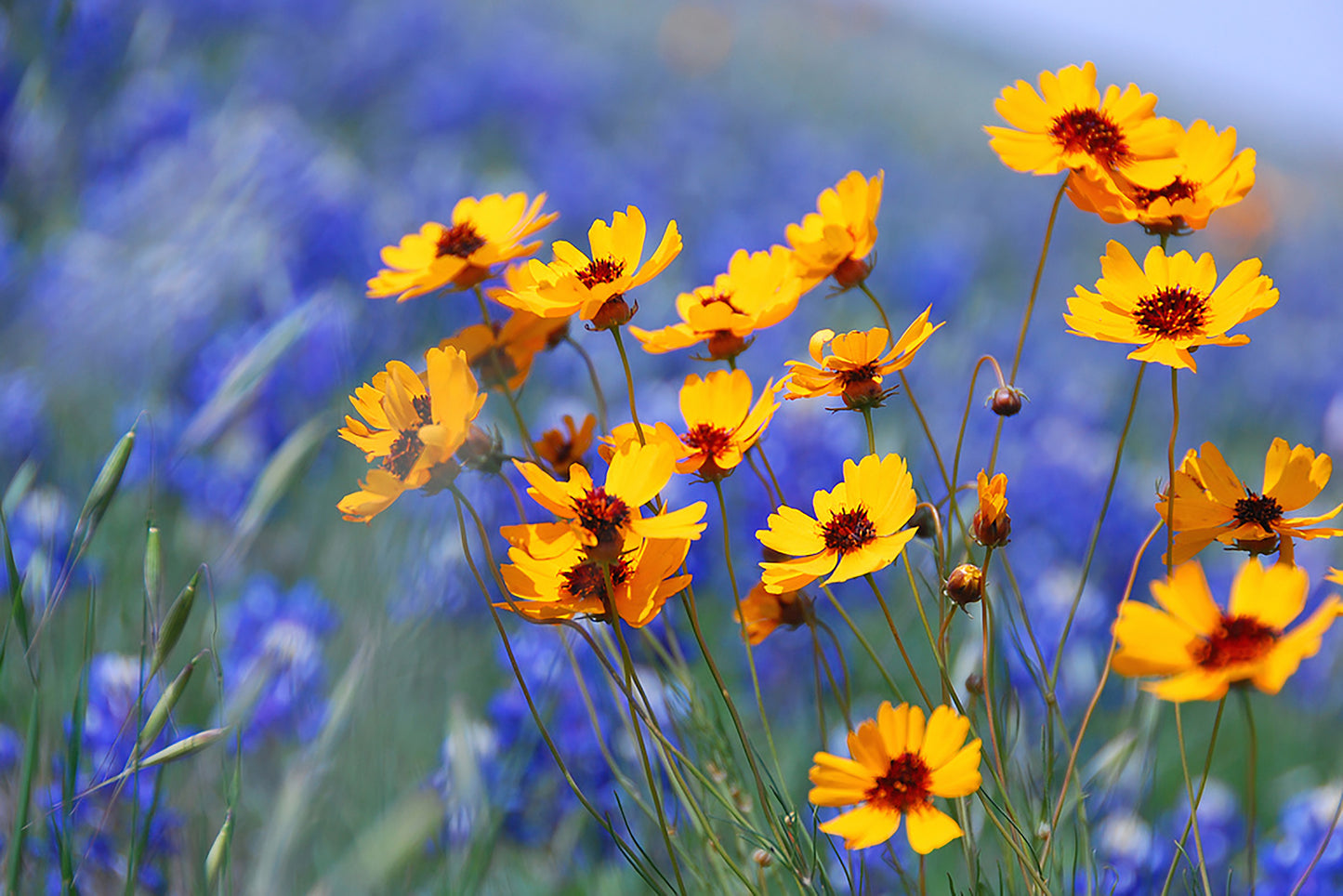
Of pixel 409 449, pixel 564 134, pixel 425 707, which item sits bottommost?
pixel 564 134

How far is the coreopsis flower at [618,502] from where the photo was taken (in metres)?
0.58

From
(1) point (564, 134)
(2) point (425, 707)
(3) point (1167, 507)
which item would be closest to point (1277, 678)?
(3) point (1167, 507)

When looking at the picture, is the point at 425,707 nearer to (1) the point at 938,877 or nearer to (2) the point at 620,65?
(1) the point at 938,877

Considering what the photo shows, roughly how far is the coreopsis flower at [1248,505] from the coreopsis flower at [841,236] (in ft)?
0.93

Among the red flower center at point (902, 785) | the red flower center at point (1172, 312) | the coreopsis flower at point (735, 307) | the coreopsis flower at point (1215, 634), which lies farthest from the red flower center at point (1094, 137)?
the red flower center at point (902, 785)

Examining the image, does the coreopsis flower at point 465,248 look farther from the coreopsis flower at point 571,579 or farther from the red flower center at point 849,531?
the red flower center at point 849,531

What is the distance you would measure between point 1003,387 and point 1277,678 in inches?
12.4

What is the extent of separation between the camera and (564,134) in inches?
177

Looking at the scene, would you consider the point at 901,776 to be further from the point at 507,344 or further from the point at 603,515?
the point at 507,344

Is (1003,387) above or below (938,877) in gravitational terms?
above

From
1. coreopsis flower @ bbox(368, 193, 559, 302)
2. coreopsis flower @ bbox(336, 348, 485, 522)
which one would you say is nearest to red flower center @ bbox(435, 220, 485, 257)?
coreopsis flower @ bbox(368, 193, 559, 302)

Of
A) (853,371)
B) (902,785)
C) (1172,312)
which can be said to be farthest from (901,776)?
(1172,312)

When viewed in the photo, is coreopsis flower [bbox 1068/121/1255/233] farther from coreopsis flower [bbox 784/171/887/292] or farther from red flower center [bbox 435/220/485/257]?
red flower center [bbox 435/220/485/257]

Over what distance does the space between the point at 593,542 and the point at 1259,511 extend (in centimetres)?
46
